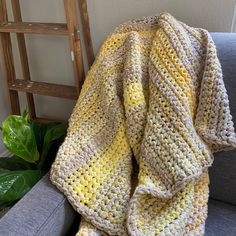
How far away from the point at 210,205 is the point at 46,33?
0.88m

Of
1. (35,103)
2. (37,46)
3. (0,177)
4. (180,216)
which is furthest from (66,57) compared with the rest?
(180,216)

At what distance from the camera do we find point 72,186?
0.81m

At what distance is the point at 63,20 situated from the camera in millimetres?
1238

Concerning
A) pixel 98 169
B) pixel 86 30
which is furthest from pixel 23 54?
pixel 98 169

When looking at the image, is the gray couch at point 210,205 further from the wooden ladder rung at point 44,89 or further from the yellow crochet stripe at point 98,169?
the wooden ladder rung at point 44,89

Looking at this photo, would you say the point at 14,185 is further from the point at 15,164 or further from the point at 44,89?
the point at 44,89

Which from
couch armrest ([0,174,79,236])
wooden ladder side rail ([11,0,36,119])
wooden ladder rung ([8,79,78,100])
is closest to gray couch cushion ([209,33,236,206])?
couch armrest ([0,174,79,236])

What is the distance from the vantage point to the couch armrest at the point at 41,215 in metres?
0.70

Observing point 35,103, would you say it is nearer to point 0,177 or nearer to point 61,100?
point 61,100

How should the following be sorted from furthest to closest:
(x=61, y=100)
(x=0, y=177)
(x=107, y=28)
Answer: (x=61, y=100) < (x=107, y=28) < (x=0, y=177)

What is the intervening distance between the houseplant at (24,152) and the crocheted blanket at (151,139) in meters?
0.22

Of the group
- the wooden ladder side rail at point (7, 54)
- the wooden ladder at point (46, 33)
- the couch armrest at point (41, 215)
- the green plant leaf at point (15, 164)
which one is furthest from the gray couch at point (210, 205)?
the wooden ladder side rail at point (7, 54)

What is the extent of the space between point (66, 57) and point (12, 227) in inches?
33.8

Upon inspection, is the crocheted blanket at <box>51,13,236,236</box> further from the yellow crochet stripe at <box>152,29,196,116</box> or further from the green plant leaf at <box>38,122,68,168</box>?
the green plant leaf at <box>38,122,68,168</box>
